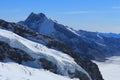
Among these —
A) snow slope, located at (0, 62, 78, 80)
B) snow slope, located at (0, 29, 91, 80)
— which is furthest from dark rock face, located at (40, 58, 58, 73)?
snow slope, located at (0, 62, 78, 80)

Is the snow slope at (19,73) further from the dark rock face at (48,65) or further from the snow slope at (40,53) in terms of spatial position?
the snow slope at (40,53)

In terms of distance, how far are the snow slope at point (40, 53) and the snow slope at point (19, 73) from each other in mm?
4617

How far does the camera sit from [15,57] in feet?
201

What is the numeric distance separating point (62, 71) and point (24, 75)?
50.4 ft

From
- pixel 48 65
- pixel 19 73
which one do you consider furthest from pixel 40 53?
pixel 19 73

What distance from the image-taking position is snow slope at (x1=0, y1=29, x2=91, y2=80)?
209 feet

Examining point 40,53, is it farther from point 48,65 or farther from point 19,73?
point 19,73

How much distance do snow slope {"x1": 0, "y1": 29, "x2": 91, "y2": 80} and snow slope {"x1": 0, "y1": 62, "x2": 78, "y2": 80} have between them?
462 cm

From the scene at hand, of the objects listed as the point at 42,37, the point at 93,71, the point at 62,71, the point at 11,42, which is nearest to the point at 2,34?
the point at 11,42

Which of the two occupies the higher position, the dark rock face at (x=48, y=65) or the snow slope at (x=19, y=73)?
the dark rock face at (x=48, y=65)

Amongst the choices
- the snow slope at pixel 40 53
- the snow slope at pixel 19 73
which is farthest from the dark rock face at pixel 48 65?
the snow slope at pixel 19 73

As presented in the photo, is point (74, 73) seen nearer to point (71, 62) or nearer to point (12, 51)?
point (71, 62)

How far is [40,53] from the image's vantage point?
215 feet

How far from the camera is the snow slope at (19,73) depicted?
155ft
